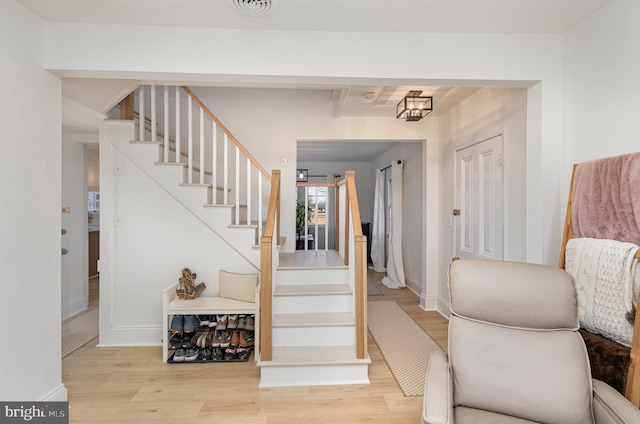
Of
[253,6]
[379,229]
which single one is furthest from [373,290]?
[253,6]

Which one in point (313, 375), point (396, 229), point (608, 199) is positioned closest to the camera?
point (608, 199)

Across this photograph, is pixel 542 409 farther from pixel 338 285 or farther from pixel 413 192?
pixel 413 192

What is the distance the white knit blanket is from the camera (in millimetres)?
1380

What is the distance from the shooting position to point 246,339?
2691 mm

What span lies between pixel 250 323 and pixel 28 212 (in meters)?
1.78

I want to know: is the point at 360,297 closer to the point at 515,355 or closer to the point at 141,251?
the point at 515,355

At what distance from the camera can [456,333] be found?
57.1 inches

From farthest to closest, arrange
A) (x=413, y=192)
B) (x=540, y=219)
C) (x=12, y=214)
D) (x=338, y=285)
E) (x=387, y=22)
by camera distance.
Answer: (x=413, y=192) → (x=338, y=285) → (x=540, y=219) → (x=387, y=22) → (x=12, y=214)

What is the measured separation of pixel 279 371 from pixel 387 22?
2.43m

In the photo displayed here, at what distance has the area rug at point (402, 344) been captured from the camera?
232 centimetres

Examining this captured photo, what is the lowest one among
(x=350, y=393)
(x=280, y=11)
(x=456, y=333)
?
(x=350, y=393)

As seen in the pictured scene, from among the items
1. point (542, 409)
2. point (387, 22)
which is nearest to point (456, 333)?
point (542, 409)

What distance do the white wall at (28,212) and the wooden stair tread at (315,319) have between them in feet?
4.74

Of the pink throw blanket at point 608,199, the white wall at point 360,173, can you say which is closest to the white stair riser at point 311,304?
the pink throw blanket at point 608,199
